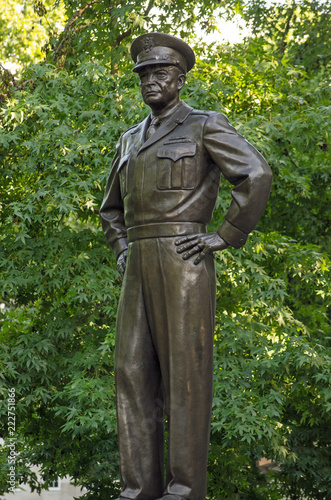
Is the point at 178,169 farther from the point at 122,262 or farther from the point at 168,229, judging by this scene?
the point at 122,262

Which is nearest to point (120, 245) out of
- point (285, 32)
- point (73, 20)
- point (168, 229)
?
point (168, 229)

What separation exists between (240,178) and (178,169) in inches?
12.8

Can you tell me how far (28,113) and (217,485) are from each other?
591cm

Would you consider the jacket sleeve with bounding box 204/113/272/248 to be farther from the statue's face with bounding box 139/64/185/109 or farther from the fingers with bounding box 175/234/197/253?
the statue's face with bounding box 139/64/185/109

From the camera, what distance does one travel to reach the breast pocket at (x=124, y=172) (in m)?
4.24

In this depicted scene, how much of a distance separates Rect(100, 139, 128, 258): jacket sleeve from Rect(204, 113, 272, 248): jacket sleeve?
728 mm

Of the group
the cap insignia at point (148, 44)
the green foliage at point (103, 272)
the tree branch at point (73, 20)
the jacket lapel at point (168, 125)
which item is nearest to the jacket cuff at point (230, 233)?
the jacket lapel at point (168, 125)

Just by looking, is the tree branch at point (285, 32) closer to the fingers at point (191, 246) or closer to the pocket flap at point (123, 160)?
the pocket flap at point (123, 160)

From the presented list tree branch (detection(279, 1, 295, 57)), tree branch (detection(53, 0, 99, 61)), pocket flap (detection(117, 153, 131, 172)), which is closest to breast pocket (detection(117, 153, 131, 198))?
pocket flap (detection(117, 153, 131, 172))

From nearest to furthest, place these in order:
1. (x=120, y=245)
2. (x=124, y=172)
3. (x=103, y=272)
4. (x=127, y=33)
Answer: (x=124, y=172), (x=120, y=245), (x=103, y=272), (x=127, y=33)

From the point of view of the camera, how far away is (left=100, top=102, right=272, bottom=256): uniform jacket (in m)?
3.91

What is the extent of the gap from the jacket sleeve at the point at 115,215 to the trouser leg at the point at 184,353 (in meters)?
0.49

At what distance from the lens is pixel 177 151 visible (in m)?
4.01

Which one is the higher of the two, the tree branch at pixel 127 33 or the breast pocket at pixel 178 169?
the tree branch at pixel 127 33
